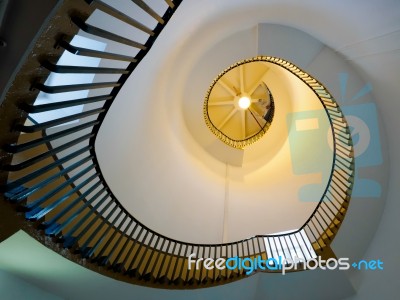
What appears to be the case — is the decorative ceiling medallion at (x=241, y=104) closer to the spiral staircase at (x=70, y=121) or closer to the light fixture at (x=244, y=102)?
the light fixture at (x=244, y=102)

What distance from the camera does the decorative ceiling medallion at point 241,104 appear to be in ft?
33.5

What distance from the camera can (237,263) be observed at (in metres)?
5.61

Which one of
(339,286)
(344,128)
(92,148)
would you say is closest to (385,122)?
(344,128)

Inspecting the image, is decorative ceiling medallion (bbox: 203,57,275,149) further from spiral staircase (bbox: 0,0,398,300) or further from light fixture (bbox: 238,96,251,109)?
spiral staircase (bbox: 0,0,398,300)

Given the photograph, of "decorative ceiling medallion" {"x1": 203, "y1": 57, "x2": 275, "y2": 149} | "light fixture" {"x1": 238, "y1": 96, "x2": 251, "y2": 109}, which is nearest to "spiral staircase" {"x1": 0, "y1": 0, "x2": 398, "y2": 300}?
"decorative ceiling medallion" {"x1": 203, "y1": 57, "x2": 275, "y2": 149}

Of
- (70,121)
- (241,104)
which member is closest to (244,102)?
(241,104)

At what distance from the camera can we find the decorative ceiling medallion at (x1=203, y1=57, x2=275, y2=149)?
10219 millimetres

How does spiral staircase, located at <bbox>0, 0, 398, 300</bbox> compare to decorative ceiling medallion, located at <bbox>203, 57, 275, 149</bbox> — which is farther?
decorative ceiling medallion, located at <bbox>203, 57, 275, 149</bbox>

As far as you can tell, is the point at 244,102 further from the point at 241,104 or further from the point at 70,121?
the point at 70,121

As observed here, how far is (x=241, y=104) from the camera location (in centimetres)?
1073

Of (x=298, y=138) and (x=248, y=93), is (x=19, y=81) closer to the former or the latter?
(x=298, y=138)

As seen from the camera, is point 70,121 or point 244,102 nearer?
point 70,121

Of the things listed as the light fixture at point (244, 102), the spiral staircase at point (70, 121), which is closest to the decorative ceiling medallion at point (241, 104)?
the light fixture at point (244, 102)

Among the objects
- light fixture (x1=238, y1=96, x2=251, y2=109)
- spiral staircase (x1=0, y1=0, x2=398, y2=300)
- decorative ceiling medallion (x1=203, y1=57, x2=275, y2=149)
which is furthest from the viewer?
light fixture (x1=238, y1=96, x2=251, y2=109)
